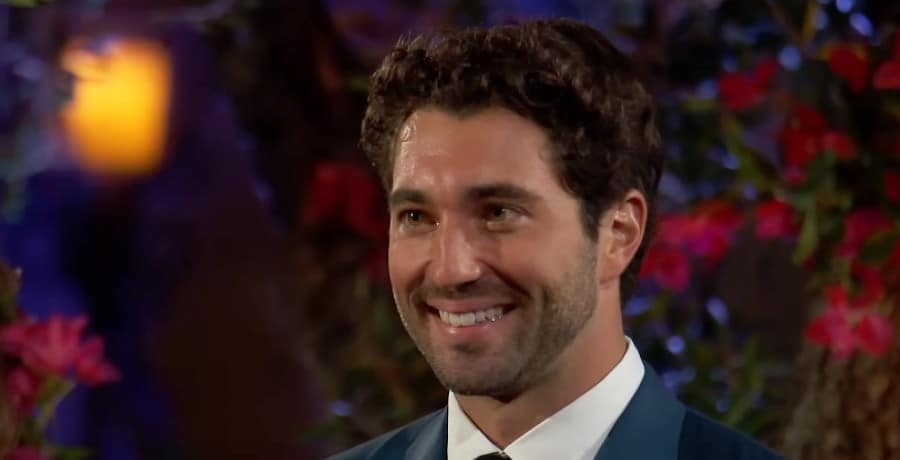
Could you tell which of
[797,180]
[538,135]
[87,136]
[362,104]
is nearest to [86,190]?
[87,136]

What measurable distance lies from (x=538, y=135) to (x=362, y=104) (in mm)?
1224

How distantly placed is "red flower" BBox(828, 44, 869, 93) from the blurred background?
0.07m

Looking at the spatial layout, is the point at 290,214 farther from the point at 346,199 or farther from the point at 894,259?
the point at 894,259

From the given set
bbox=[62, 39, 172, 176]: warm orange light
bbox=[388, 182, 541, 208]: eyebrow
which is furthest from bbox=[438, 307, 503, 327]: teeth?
bbox=[62, 39, 172, 176]: warm orange light

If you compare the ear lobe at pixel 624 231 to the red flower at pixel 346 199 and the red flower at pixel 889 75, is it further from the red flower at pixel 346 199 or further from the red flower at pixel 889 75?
the red flower at pixel 346 199

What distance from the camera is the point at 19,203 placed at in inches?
A: 103

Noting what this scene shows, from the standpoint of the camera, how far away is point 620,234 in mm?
1516

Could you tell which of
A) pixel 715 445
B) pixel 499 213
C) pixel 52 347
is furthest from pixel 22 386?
pixel 715 445

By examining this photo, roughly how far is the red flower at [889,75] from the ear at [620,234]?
59 cm

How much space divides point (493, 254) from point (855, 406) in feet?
2.72

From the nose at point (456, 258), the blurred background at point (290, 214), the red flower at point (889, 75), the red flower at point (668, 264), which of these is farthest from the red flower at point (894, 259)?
the nose at point (456, 258)

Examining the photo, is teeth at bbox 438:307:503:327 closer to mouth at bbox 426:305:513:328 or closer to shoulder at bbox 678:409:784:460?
mouth at bbox 426:305:513:328

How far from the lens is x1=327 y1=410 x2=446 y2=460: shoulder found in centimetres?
166

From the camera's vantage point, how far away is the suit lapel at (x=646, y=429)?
57.1 inches
